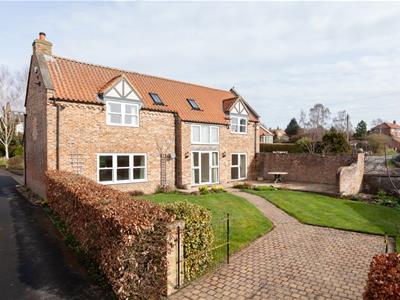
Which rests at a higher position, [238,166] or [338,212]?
[238,166]

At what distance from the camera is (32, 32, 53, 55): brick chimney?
16.7 metres

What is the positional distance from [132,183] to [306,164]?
14922 millimetres

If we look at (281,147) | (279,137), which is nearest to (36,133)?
(281,147)

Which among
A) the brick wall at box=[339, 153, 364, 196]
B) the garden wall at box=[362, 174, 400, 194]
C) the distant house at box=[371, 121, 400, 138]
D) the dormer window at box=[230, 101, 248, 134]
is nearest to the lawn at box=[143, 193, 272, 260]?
the brick wall at box=[339, 153, 364, 196]

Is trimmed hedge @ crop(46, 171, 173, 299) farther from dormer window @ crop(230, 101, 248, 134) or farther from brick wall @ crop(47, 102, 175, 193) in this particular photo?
dormer window @ crop(230, 101, 248, 134)

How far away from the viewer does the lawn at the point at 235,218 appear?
9.47 m

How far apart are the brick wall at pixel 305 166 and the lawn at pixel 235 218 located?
386 inches

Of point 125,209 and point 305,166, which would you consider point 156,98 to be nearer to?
point 305,166

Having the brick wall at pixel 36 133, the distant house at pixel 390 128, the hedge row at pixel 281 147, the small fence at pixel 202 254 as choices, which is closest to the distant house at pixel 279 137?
the hedge row at pixel 281 147

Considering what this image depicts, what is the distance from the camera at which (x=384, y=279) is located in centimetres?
396

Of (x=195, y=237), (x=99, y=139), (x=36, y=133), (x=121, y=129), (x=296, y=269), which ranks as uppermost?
(x=121, y=129)

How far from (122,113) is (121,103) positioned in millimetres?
615

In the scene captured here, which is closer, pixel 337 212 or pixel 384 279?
pixel 384 279

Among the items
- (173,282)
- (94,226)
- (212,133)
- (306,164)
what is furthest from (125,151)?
(306,164)
